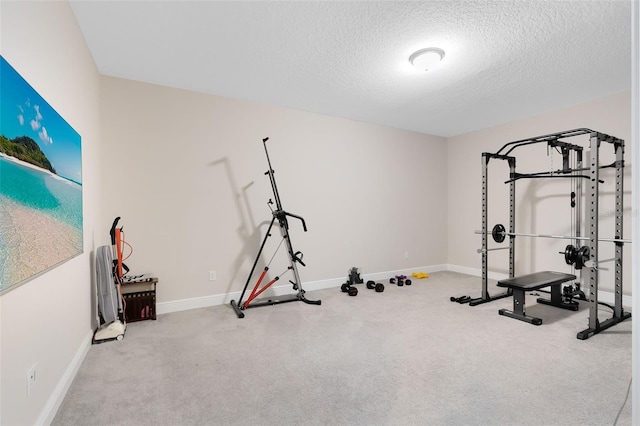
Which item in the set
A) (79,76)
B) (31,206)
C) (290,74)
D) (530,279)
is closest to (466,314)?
(530,279)

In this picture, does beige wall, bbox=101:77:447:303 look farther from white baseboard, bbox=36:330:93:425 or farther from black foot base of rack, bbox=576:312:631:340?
black foot base of rack, bbox=576:312:631:340

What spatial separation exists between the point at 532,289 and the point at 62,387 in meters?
4.08

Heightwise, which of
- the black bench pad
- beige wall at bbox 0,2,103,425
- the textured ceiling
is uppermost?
the textured ceiling

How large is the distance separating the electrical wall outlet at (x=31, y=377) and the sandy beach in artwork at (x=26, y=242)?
47 centimetres

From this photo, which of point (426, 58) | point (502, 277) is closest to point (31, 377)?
point (426, 58)

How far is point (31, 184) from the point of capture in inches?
61.1

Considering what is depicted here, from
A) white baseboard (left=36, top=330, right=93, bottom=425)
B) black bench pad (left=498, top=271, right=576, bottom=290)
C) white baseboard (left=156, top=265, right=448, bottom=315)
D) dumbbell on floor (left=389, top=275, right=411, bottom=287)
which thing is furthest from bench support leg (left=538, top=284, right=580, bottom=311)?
white baseboard (left=36, top=330, right=93, bottom=425)

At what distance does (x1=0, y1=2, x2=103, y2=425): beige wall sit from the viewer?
1.35 metres

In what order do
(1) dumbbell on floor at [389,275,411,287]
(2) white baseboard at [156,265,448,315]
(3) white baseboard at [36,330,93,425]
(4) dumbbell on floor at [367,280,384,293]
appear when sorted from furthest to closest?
(1) dumbbell on floor at [389,275,411,287] < (4) dumbbell on floor at [367,280,384,293] < (2) white baseboard at [156,265,448,315] < (3) white baseboard at [36,330,93,425]

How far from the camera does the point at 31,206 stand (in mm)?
1544

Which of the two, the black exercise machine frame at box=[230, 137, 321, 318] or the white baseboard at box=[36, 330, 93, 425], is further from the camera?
the black exercise machine frame at box=[230, 137, 321, 318]

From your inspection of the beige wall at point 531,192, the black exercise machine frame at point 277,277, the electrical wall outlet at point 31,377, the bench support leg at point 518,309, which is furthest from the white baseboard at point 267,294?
the bench support leg at point 518,309

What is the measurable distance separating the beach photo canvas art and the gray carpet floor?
97 cm

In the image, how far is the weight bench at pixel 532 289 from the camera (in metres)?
3.27
